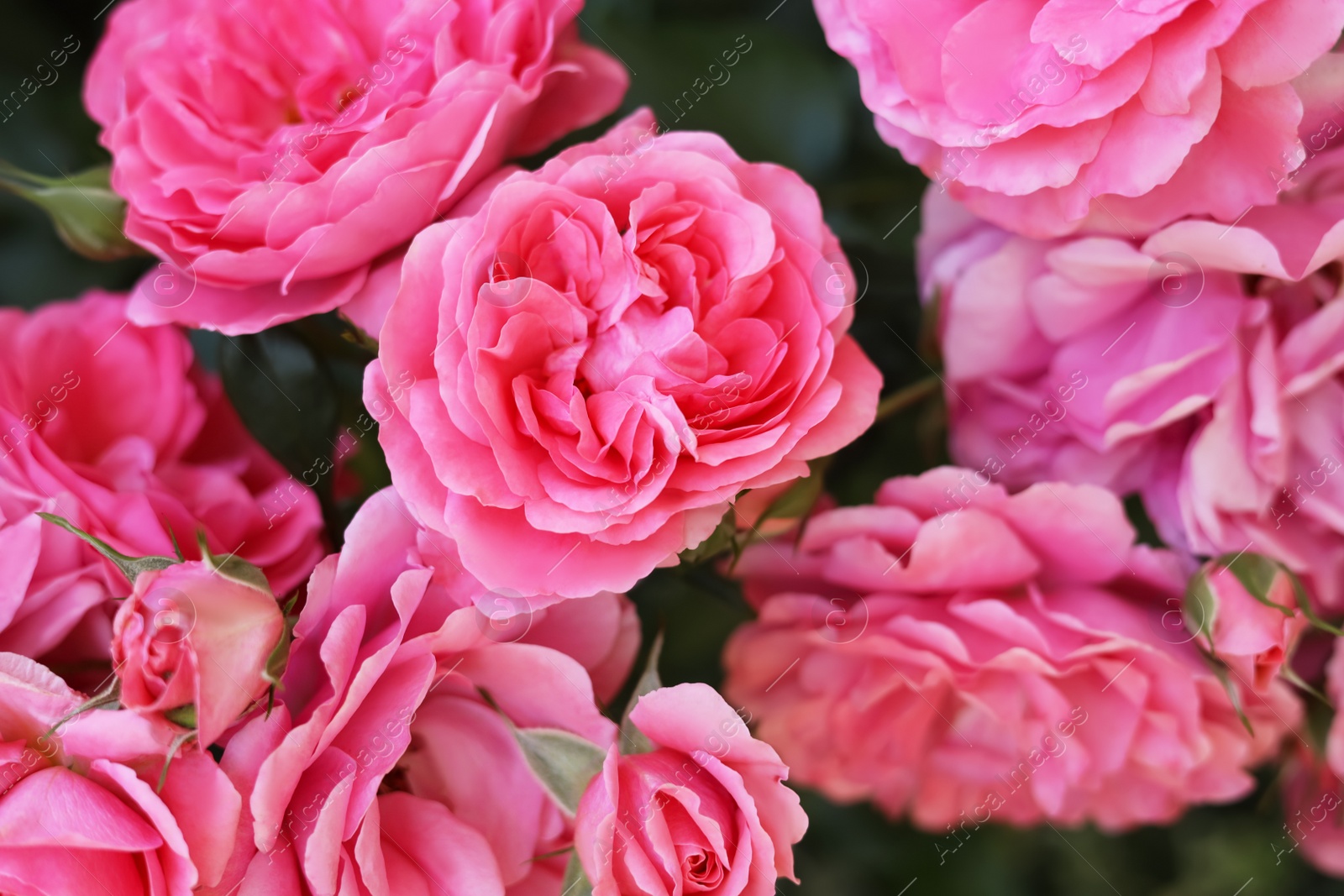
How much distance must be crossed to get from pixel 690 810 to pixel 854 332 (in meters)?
0.28

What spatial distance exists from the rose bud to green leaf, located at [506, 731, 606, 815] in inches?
9.9

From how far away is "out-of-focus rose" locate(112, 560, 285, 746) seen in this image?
0.33 metres

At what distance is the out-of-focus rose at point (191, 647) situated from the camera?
13.0 inches

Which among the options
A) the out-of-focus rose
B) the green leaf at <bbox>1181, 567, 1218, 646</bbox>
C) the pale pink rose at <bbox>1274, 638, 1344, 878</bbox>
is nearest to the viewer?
the out-of-focus rose

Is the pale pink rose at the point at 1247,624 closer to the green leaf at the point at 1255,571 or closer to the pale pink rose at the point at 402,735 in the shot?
the green leaf at the point at 1255,571

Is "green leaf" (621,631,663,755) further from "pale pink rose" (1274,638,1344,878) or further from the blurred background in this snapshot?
"pale pink rose" (1274,638,1344,878)

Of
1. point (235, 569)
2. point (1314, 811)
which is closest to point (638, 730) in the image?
point (235, 569)

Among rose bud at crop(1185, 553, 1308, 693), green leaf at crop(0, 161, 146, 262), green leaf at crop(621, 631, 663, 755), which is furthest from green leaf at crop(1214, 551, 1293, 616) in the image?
green leaf at crop(0, 161, 146, 262)

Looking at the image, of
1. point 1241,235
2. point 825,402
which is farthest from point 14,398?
point 1241,235

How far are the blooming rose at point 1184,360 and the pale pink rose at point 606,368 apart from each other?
4.3 inches

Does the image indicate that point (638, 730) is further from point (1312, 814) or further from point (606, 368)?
point (1312, 814)

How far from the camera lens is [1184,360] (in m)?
0.43

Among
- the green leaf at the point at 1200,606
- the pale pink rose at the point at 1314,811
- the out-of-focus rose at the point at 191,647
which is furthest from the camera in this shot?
the pale pink rose at the point at 1314,811

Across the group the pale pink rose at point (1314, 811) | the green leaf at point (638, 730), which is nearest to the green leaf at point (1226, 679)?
the pale pink rose at point (1314, 811)
